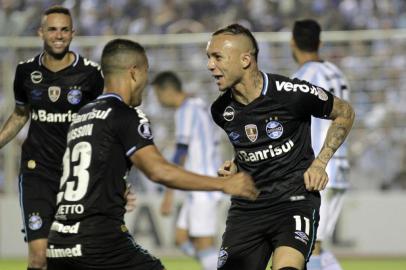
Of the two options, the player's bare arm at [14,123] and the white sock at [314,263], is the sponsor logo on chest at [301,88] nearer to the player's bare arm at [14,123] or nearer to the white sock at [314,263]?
the white sock at [314,263]

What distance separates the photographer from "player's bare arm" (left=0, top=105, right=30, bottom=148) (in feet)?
29.7

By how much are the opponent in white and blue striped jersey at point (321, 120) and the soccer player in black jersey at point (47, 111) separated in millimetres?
1971

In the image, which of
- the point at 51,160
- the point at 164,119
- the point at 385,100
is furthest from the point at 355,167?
the point at 51,160

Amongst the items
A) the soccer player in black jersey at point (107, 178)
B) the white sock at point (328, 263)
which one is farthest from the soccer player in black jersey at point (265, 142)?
the white sock at point (328, 263)

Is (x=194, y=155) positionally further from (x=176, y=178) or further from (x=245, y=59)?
(x=176, y=178)

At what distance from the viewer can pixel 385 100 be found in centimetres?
1644

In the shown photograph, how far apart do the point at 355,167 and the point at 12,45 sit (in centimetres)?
584

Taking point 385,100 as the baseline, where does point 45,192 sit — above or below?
below

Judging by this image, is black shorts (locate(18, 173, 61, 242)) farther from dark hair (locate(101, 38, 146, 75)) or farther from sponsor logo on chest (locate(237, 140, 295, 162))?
dark hair (locate(101, 38, 146, 75))

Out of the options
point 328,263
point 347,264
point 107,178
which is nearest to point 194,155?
point 328,263

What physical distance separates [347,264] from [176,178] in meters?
9.26

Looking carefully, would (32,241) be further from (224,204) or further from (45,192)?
(224,204)

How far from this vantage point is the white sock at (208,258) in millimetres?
11953

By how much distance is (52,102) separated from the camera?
28.7 feet
